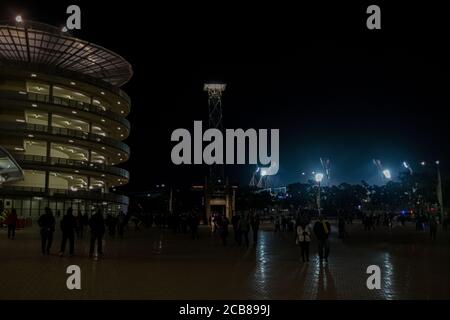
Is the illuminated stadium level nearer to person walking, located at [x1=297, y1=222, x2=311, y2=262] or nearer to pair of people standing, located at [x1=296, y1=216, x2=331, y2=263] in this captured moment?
person walking, located at [x1=297, y1=222, x2=311, y2=262]

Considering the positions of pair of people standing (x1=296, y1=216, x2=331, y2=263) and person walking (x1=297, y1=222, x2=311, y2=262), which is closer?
pair of people standing (x1=296, y1=216, x2=331, y2=263)

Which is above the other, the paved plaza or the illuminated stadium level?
the illuminated stadium level

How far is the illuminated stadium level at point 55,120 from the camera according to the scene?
2518 inches

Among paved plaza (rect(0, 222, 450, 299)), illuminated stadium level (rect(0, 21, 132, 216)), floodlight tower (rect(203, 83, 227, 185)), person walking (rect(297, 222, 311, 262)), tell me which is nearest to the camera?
paved plaza (rect(0, 222, 450, 299))

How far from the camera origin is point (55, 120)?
70.6m

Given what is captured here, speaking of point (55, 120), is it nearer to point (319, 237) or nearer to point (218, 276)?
point (319, 237)

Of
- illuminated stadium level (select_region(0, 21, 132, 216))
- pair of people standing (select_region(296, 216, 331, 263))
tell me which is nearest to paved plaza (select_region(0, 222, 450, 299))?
pair of people standing (select_region(296, 216, 331, 263))

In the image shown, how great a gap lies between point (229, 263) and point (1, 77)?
5838 cm

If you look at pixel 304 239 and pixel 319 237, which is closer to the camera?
pixel 319 237

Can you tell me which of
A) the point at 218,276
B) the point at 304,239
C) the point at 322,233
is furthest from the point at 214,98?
the point at 218,276

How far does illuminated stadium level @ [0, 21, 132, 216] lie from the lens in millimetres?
63969

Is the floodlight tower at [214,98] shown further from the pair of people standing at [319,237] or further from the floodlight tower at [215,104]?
the pair of people standing at [319,237]

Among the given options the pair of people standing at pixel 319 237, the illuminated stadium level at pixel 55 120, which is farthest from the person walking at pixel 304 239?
the illuminated stadium level at pixel 55 120

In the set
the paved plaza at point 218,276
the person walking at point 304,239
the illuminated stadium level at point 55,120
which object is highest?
the illuminated stadium level at point 55,120
